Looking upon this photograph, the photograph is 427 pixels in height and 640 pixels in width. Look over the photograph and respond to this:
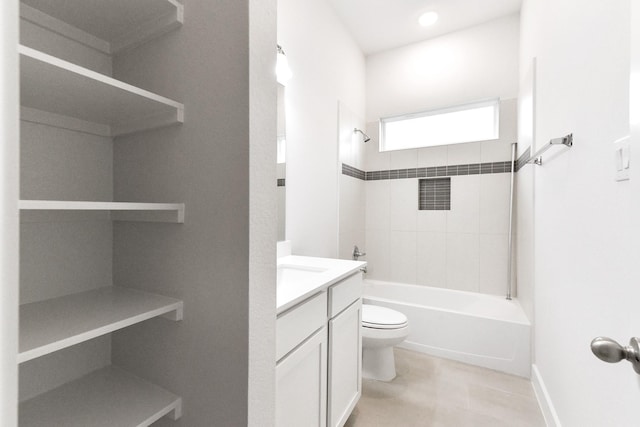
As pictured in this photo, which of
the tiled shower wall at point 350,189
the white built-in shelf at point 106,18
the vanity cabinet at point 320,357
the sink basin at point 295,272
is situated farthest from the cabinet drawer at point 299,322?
the tiled shower wall at point 350,189

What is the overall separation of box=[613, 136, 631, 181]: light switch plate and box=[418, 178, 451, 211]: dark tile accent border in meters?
2.10

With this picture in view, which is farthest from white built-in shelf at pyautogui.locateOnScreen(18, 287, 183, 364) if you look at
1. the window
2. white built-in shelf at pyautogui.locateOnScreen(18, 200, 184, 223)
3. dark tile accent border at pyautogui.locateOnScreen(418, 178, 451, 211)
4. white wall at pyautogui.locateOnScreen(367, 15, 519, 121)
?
white wall at pyautogui.locateOnScreen(367, 15, 519, 121)

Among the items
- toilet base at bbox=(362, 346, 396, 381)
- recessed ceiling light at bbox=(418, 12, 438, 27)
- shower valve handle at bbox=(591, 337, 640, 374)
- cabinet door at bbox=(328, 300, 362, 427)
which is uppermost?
recessed ceiling light at bbox=(418, 12, 438, 27)

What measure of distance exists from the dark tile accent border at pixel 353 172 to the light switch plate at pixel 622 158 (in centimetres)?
203

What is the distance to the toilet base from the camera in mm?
2051

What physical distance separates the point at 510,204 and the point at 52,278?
10.3 feet

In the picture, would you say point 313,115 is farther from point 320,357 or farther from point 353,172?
point 320,357

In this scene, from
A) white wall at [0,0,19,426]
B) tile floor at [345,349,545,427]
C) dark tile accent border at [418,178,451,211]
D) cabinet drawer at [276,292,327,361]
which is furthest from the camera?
dark tile accent border at [418,178,451,211]

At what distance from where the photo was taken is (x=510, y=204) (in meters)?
2.67

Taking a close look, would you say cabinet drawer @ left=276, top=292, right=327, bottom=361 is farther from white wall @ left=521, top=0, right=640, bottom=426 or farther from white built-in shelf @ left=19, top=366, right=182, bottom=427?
white wall @ left=521, top=0, right=640, bottom=426

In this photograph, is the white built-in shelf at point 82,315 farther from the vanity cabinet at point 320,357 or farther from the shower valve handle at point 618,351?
the shower valve handle at point 618,351

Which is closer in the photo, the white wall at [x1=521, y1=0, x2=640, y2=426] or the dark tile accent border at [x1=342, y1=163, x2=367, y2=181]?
the white wall at [x1=521, y1=0, x2=640, y2=426]

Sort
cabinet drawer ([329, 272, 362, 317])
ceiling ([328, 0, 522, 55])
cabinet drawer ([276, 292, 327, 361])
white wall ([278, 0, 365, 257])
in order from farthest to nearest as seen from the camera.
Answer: ceiling ([328, 0, 522, 55])
white wall ([278, 0, 365, 257])
cabinet drawer ([329, 272, 362, 317])
cabinet drawer ([276, 292, 327, 361])

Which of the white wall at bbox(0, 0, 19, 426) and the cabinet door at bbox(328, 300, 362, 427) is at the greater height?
the white wall at bbox(0, 0, 19, 426)
